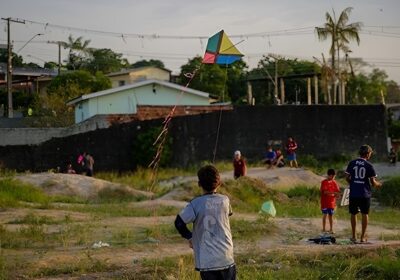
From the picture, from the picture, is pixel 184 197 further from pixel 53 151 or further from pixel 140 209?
pixel 53 151

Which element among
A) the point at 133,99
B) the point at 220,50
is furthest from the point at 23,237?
the point at 133,99

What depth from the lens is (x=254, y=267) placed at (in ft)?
24.2

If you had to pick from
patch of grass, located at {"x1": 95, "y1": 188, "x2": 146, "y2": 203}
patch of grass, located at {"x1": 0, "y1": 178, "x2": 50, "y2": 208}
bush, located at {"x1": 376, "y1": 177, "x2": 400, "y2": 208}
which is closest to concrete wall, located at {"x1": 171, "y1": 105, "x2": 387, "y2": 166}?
bush, located at {"x1": 376, "y1": 177, "x2": 400, "y2": 208}

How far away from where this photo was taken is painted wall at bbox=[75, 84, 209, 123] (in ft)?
114

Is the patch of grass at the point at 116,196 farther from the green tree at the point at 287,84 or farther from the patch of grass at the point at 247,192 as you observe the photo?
the green tree at the point at 287,84

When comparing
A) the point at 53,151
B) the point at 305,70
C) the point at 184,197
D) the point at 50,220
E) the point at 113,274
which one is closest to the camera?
the point at 113,274

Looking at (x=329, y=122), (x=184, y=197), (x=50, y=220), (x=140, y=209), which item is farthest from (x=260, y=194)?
(x=329, y=122)

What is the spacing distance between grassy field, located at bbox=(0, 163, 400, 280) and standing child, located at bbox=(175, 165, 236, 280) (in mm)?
1468

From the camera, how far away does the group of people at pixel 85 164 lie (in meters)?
25.2

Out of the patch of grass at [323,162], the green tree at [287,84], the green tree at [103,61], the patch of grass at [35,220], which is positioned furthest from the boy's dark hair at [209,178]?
the green tree at [103,61]

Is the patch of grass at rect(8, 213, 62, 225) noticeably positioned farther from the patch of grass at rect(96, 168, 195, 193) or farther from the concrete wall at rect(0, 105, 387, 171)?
the concrete wall at rect(0, 105, 387, 171)

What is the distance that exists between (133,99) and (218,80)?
10871 millimetres

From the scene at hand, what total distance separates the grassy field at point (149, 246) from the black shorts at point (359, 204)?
0.84 metres

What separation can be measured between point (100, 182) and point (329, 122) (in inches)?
550
